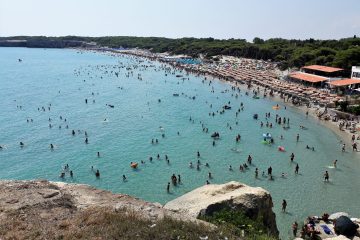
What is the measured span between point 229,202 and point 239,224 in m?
1.57

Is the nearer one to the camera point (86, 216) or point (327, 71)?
point (86, 216)

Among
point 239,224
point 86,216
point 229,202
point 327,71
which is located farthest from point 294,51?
point 86,216

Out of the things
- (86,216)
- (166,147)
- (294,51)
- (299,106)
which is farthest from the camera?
(294,51)

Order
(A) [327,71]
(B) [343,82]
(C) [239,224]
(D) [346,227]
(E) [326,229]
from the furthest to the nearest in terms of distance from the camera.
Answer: (A) [327,71] → (B) [343,82] → (E) [326,229] → (D) [346,227] → (C) [239,224]

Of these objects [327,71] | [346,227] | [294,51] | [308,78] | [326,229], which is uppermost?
[294,51]

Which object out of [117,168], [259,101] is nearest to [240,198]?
[117,168]

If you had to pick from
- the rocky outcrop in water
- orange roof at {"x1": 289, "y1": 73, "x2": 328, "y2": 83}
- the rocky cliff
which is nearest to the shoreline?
orange roof at {"x1": 289, "y1": 73, "x2": 328, "y2": 83}

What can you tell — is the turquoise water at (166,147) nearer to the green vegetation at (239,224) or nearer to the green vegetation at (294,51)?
the green vegetation at (239,224)

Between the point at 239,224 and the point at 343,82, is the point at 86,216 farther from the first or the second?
the point at 343,82

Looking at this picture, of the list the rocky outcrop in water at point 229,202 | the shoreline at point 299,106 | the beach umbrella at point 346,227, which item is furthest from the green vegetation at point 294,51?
the rocky outcrop in water at point 229,202

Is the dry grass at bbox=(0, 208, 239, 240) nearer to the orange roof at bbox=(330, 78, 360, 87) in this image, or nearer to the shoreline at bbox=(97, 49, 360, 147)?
the shoreline at bbox=(97, 49, 360, 147)

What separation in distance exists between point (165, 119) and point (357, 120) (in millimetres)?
24818

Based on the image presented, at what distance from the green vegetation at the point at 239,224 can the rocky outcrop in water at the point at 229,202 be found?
0.41 metres

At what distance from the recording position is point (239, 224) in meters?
12.7
